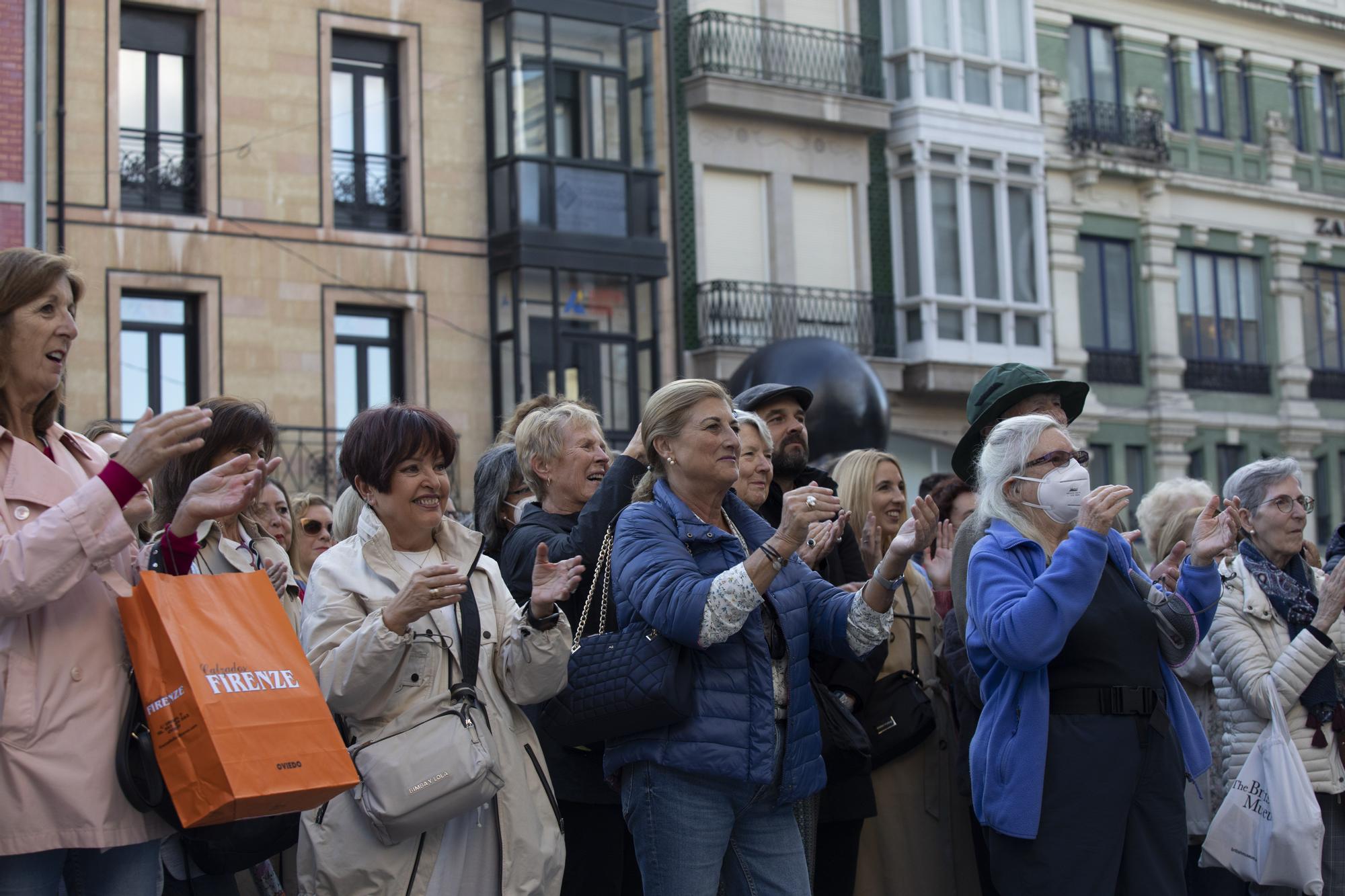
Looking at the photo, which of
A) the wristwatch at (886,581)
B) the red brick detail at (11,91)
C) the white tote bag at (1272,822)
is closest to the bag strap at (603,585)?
the wristwatch at (886,581)

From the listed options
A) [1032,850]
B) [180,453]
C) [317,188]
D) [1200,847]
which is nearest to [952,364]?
[317,188]

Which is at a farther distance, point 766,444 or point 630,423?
point 630,423

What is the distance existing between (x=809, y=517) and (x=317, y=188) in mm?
17476

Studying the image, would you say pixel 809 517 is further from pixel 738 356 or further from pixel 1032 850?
pixel 738 356

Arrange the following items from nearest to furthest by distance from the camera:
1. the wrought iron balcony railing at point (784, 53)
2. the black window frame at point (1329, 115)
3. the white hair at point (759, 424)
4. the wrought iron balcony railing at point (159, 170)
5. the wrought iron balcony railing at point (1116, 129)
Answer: the white hair at point (759, 424) < the wrought iron balcony railing at point (159, 170) < the wrought iron balcony railing at point (784, 53) < the wrought iron balcony railing at point (1116, 129) < the black window frame at point (1329, 115)

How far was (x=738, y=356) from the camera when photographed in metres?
23.5

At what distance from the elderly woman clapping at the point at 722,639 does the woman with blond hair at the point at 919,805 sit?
1.08m

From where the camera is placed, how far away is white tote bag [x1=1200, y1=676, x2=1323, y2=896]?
6.73 meters

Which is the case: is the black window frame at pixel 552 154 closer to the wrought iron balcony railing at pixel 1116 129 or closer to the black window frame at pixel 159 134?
the black window frame at pixel 159 134

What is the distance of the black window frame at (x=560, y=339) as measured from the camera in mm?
22312

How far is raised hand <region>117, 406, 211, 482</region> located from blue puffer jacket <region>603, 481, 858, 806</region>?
63.1 inches

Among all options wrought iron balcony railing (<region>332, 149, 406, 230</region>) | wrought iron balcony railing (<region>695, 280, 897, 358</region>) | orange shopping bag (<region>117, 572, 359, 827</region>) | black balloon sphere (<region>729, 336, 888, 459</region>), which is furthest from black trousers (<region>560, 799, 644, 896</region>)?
wrought iron balcony railing (<region>695, 280, 897, 358</region>)

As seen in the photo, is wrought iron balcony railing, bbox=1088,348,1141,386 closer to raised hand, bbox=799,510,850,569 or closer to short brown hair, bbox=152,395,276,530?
raised hand, bbox=799,510,850,569

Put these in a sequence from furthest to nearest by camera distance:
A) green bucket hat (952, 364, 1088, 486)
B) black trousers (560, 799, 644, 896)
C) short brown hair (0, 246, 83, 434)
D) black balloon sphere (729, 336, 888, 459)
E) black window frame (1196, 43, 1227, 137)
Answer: black window frame (1196, 43, 1227, 137) < black balloon sphere (729, 336, 888, 459) < green bucket hat (952, 364, 1088, 486) < black trousers (560, 799, 644, 896) < short brown hair (0, 246, 83, 434)
